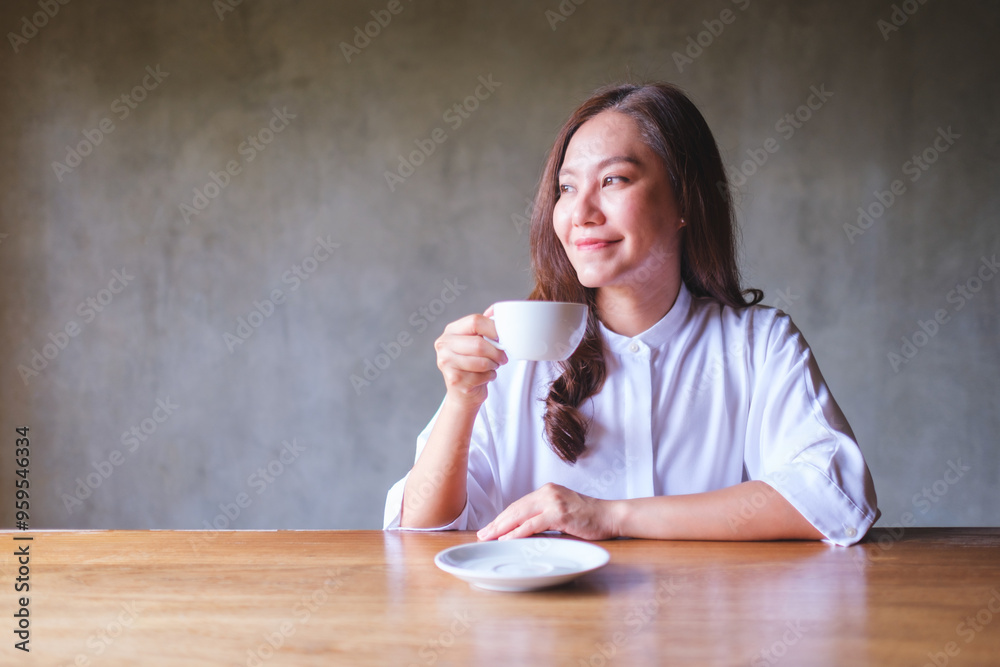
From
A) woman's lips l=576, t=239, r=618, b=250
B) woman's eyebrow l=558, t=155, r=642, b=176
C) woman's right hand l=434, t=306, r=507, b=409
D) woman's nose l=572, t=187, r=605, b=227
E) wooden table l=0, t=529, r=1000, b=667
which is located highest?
woman's eyebrow l=558, t=155, r=642, b=176

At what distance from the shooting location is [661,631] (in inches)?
28.7

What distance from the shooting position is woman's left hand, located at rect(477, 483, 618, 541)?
44.8 inches

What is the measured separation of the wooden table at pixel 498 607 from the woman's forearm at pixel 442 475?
225 mm

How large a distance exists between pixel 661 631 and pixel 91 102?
11.7 ft

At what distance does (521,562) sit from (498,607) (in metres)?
0.15

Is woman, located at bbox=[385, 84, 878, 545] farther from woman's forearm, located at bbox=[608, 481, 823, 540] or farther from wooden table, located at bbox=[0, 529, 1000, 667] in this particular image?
wooden table, located at bbox=[0, 529, 1000, 667]

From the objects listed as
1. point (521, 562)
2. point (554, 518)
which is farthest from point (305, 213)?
point (521, 562)

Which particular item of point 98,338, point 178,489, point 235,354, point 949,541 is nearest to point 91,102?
point 98,338

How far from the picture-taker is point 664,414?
1524 mm

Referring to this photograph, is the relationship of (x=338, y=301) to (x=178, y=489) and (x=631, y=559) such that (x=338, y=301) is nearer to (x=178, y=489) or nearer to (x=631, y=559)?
(x=178, y=489)

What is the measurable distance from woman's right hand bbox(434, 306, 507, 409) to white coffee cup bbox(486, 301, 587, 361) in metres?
0.11

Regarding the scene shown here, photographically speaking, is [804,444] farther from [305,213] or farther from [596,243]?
[305,213]

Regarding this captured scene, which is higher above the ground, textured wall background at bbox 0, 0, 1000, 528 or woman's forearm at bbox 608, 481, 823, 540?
textured wall background at bbox 0, 0, 1000, 528

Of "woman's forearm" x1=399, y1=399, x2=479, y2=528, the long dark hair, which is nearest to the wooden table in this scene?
"woman's forearm" x1=399, y1=399, x2=479, y2=528
